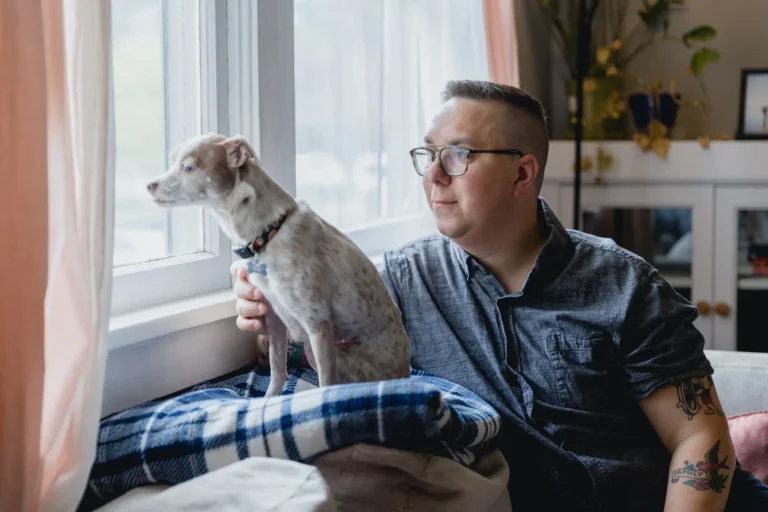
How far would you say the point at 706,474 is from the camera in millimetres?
1400

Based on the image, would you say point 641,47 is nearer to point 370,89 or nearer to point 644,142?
point 644,142

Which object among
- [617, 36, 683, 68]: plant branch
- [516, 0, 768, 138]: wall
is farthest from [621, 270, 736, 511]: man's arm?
[617, 36, 683, 68]: plant branch

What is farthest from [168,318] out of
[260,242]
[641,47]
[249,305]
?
[641,47]

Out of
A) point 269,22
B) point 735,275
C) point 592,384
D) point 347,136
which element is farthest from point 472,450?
point 735,275

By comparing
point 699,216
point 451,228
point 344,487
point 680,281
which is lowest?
point 680,281

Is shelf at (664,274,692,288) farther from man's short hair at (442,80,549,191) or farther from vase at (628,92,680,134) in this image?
man's short hair at (442,80,549,191)

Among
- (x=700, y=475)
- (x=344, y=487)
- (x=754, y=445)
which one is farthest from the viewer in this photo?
(x=754, y=445)

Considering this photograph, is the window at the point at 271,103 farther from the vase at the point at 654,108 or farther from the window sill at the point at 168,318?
the vase at the point at 654,108

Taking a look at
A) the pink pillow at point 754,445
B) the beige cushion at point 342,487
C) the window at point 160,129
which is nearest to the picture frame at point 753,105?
the pink pillow at point 754,445

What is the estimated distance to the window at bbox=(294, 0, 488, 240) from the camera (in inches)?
79.8

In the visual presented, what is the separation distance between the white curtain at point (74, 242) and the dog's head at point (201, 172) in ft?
0.49

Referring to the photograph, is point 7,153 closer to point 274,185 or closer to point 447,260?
point 274,185

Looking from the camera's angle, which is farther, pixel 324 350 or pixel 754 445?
pixel 754 445

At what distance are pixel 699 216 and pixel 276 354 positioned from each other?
2.15 m
